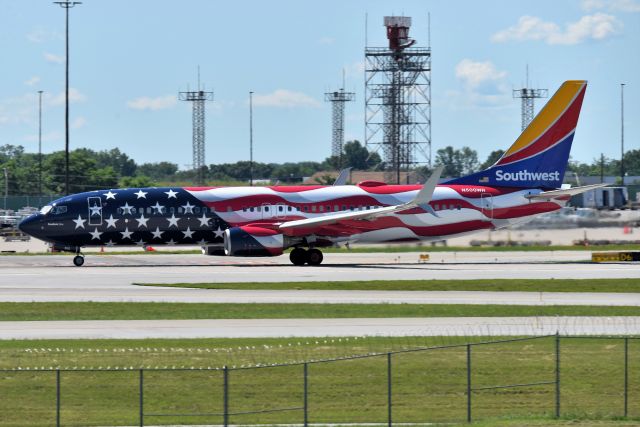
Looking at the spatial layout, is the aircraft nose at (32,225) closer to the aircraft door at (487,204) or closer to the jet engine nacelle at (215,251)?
the jet engine nacelle at (215,251)

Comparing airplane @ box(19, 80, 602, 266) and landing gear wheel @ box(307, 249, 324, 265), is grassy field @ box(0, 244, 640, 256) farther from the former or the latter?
landing gear wheel @ box(307, 249, 324, 265)

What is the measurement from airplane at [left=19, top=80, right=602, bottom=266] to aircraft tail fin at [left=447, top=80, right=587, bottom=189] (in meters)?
0.06

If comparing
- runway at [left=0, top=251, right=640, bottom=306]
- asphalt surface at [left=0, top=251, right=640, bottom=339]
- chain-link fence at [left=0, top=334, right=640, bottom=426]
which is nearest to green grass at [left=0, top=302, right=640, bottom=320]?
asphalt surface at [left=0, top=251, right=640, bottom=339]

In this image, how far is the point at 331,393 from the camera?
24375 mm

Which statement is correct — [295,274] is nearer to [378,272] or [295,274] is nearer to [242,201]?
[378,272]

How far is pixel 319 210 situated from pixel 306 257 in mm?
2719

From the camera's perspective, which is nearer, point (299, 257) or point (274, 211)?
point (299, 257)

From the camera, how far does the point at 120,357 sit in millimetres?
29594

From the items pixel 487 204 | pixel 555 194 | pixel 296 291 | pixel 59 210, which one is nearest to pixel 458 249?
pixel 487 204

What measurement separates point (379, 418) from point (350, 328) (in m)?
13.0

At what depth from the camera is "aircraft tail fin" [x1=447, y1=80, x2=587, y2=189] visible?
65375 millimetres

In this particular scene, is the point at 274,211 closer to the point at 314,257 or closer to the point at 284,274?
the point at 314,257

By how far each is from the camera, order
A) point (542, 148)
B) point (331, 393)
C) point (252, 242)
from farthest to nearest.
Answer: point (542, 148) < point (252, 242) < point (331, 393)

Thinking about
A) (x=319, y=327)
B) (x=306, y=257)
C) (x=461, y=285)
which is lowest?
(x=319, y=327)
